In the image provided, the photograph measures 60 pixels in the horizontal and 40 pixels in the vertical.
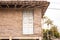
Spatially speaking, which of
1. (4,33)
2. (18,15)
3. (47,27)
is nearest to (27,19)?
(18,15)

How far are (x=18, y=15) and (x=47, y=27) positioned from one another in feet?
56.1

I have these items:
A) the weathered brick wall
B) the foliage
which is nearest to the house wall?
the weathered brick wall

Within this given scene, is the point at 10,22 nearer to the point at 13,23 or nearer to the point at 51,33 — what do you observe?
the point at 13,23

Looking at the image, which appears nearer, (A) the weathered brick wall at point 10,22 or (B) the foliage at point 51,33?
(A) the weathered brick wall at point 10,22

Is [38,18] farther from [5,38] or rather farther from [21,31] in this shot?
[5,38]

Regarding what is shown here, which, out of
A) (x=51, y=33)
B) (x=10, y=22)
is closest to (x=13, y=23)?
(x=10, y=22)

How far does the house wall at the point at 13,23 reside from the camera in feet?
58.6

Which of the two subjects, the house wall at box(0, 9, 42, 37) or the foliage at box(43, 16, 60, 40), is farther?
the foliage at box(43, 16, 60, 40)

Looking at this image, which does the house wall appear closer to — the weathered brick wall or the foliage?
the weathered brick wall

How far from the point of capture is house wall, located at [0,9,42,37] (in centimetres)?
1786

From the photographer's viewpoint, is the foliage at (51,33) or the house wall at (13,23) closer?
the house wall at (13,23)

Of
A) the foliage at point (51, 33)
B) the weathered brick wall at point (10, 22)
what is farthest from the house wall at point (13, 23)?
the foliage at point (51, 33)

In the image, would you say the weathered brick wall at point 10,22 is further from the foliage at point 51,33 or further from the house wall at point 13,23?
the foliage at point 51,33

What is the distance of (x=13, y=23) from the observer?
18078 millimetres
